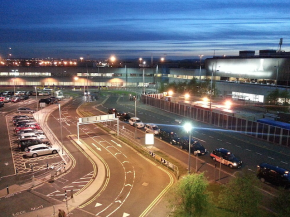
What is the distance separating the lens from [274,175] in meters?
20.9

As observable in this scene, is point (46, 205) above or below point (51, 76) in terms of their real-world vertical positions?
below

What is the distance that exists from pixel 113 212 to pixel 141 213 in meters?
1.86

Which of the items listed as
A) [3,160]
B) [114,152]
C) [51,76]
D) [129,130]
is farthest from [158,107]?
[51,76]

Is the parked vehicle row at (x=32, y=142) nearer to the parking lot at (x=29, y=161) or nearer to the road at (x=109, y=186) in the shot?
the parking lot at (x=29, y=161)

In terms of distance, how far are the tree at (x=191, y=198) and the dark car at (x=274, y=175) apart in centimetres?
938

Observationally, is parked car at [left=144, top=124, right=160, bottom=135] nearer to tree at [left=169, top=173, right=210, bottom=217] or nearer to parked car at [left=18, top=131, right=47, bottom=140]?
parked car at [left=18, top=131, right=47, bottom=140]

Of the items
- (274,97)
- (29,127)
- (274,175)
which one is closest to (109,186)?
(274,175)

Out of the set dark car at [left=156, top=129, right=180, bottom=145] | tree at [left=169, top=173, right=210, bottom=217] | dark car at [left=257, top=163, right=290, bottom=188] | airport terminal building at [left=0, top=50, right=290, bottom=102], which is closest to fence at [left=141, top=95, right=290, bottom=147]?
airport terminal building at [left=0, top=50, right=290, bottom=102]

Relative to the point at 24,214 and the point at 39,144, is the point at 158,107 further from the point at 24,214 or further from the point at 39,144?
the point at 24,214

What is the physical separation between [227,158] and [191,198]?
482 inches

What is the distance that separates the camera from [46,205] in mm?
17875

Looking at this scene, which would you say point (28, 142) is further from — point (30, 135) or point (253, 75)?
point (253, 75)

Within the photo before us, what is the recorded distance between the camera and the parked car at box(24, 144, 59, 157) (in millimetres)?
27752

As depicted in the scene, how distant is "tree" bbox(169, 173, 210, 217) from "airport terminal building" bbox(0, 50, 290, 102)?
3515 centimetres
